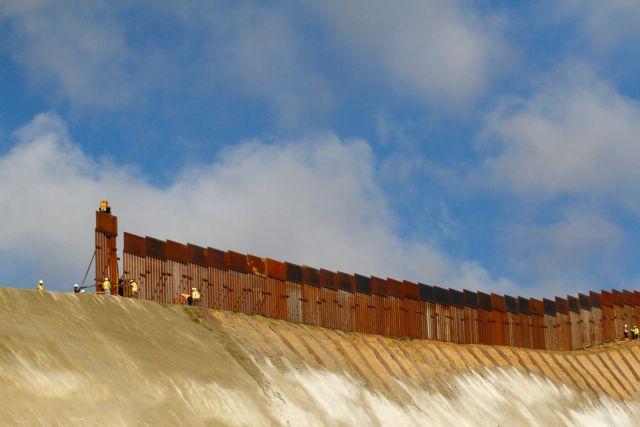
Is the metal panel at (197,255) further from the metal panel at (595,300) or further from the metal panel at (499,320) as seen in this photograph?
the metal panel at (595,300)

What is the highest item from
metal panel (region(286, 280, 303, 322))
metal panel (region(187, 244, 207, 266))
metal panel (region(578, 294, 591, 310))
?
metal panel (region(578, 294, 591, 310))

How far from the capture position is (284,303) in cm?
4366

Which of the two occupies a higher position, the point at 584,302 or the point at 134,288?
the point at 584,302

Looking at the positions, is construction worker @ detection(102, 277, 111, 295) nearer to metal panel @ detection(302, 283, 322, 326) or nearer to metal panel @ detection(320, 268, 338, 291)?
metal panel @ detection(302, 283, 322, 326)

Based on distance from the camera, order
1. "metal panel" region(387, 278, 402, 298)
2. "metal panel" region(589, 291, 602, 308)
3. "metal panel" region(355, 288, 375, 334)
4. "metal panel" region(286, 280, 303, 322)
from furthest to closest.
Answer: "metal panel" region(589, 291, 602, 308), "metal panel" region(387, 278, 402, 298), "metal panel" region(355, 288, 375, 334), "metal panel" region(286, 280, 303, 322)

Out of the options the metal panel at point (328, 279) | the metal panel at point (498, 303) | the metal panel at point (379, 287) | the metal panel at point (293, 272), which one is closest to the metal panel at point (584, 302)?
the metal panel at point (498, 303)

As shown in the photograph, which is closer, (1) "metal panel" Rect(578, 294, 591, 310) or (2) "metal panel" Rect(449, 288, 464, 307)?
(2) "metal panel" Rect(449, 288, 464, 307)

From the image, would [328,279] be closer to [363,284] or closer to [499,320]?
[363,284]

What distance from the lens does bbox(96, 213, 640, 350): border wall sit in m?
38.7

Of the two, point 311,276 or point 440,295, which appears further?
point 440,295

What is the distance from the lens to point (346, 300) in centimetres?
4659

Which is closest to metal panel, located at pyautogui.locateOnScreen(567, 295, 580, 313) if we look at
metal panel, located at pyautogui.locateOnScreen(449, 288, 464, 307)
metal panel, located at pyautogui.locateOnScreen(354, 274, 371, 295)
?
metal panel, located at pyautogui.locateOnScreen(449, 288, 464, 307)

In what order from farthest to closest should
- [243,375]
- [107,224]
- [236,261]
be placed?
1. [236,261]
2. [107,224]
3. [243,375]

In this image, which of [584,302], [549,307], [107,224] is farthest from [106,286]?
[584,302]
